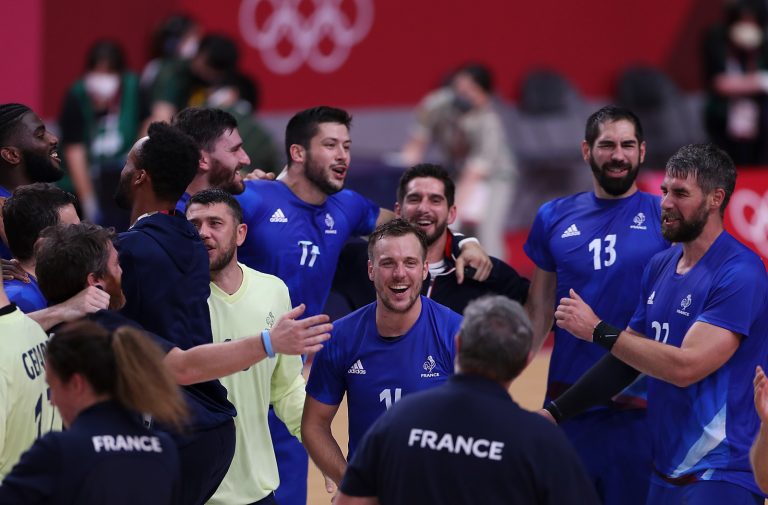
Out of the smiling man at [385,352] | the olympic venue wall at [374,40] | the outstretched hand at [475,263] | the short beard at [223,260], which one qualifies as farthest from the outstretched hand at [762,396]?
the olympic venue wall at [374,40]

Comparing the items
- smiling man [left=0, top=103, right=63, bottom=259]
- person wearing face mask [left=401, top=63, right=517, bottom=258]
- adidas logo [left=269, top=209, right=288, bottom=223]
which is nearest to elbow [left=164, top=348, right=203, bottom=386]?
smiling man [left=0, top=103, right=63, bottom=259]

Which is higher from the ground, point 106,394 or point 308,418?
point 106,394

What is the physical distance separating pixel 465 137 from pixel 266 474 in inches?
368

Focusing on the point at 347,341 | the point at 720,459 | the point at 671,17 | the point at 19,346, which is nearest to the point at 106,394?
the point at 19,346

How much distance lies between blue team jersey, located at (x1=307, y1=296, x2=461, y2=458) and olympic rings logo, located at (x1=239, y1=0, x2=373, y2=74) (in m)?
11.4

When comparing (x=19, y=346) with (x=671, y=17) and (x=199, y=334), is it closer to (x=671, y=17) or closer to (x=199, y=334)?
(x=199, y=334)

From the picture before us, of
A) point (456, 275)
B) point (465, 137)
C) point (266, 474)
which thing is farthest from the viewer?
point (465, 137)

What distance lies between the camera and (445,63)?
64.8 ft

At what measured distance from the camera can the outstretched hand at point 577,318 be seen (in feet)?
22.7

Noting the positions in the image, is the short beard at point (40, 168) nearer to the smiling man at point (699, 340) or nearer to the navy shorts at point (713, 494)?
the smiling man at point (699, 340)

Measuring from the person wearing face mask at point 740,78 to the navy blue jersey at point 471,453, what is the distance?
14445 millimetres

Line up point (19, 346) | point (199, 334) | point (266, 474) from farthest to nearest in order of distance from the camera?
point (266, 474) → point (199, 334) → point (19, 346)

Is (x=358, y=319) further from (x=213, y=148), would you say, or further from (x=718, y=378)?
(x=718, y=378)

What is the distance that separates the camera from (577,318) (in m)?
6.93
